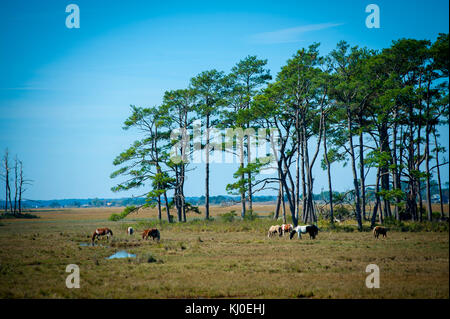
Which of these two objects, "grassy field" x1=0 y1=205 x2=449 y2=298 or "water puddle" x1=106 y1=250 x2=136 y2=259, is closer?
"grassy field" x1=0 y1=205 x2=449 y2=298

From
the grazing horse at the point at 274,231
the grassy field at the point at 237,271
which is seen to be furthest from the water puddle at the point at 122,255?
the grazing horse at the point at 274,231

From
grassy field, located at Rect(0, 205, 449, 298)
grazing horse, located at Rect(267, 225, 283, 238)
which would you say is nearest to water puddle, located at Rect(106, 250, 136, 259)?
grassy field, located at Rect(0, 205, 449, 298)

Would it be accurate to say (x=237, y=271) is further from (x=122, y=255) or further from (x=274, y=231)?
(x=274, y=231)

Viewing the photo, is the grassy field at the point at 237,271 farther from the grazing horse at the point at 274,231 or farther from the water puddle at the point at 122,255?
the grazing horse at the point at 274,231

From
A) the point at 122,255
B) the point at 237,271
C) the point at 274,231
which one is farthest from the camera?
the point at 274,231

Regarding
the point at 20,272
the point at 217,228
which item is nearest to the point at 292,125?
the point at 217,228

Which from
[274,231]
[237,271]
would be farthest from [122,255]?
[274,231]

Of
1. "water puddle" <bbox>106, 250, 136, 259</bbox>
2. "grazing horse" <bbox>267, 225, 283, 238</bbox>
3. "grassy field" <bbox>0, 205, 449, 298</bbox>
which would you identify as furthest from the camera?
"grazing horse" <bbox>267, 225, 283, 238</bbox>

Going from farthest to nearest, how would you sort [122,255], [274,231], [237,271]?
1. [274,231]
2. [122,255]
3. [237,271]

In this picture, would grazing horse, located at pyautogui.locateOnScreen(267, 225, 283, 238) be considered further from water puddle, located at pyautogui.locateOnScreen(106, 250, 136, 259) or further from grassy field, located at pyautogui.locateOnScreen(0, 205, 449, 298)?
water puddle, located at pyautogui.locateOnScreen(106, 250, 136, 259)

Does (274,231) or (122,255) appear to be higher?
(122,255)
